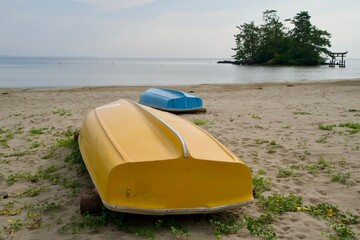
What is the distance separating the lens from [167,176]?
10.0ft

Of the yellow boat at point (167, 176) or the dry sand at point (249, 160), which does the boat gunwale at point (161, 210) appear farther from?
the dry sand at point (249, 160)

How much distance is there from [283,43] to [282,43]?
221mm

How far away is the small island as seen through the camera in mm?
66875

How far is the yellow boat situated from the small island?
226 feet

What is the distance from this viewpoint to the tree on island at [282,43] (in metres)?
66.9

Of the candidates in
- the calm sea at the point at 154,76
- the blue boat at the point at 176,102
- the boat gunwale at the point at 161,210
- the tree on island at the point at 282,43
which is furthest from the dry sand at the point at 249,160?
the tree on island at the point at 282,43

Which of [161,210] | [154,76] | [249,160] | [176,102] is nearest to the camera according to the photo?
[161,210]

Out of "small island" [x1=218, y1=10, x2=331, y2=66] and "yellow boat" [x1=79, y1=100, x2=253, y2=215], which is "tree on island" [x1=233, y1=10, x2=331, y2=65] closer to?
"small island" [x1=218, y1=10, x2=331, y2=66]

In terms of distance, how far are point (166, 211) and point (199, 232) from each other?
379 mm

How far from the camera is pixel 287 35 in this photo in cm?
7312

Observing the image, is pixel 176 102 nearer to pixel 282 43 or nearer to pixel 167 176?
pixel 167 176

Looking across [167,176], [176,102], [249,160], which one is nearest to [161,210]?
[167,176]

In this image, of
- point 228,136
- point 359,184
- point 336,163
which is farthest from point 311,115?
point 359,184

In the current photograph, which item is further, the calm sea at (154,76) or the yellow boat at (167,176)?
the calm sea at (154,76)
